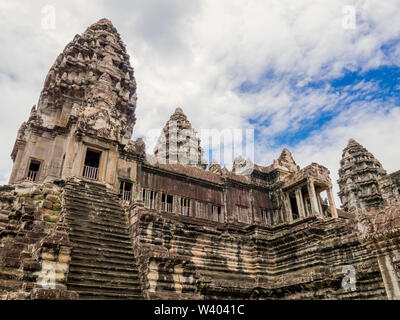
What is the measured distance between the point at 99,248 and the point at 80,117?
8508 millimetres

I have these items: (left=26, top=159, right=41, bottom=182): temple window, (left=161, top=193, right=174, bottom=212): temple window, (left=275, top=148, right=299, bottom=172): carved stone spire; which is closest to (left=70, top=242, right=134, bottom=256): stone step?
(left=161, top=193, right=174, bottom=212): temple window

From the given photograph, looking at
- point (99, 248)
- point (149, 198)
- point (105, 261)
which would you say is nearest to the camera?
point (105, 261)

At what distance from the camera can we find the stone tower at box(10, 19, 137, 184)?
17078mm

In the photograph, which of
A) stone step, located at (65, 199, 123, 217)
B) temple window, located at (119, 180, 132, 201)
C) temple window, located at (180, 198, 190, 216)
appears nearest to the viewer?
stone step, located at (65, 199, 123, 217)

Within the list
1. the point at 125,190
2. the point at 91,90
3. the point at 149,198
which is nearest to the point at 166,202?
the point at 149,198

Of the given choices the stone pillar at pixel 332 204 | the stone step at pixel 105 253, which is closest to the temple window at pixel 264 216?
the stone pillar at pixel 332 204

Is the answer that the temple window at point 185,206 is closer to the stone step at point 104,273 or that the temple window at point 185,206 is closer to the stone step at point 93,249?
the stone step at point 93,249

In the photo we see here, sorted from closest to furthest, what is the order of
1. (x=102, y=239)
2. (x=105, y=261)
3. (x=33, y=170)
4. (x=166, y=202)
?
(x=105, y=261) < (x=102, y=239) < (x=33, y=170) < (x=166, y=202)

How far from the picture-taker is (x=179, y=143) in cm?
4778

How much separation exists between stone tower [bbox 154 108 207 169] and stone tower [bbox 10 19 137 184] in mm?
23523

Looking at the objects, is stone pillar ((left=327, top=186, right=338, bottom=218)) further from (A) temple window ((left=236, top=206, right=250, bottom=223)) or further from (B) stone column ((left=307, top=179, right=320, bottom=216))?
(A) temple window ((left=236, top=206, right=250, bottom=223))

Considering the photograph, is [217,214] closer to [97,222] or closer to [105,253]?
[97,222]

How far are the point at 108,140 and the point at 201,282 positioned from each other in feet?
29.5
